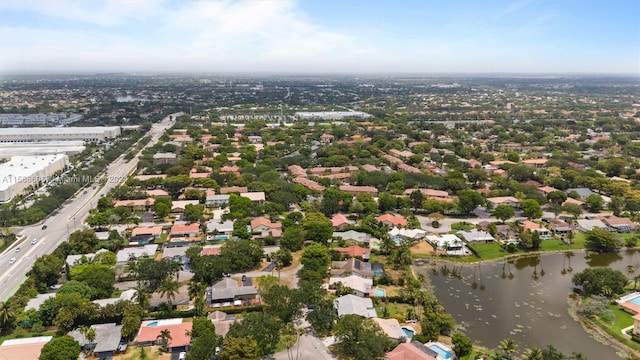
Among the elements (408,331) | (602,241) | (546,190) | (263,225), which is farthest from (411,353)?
(546,190)

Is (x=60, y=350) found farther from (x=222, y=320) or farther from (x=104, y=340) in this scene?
(x=222, y=320)

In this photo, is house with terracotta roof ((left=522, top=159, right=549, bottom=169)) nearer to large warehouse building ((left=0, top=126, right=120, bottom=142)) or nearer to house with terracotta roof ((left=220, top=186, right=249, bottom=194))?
house with terracotta roof ((left=220, top=186, right=249, bottom=194))

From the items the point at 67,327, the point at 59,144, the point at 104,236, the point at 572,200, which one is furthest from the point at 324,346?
the point at 59,144

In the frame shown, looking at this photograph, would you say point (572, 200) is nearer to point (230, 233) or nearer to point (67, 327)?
point (230, 233)

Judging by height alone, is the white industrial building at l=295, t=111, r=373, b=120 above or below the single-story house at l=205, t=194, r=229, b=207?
above

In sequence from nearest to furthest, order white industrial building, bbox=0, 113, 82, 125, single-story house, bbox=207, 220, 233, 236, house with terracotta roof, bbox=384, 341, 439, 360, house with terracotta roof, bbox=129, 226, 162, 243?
house with terracotta roof, bbox=384, 341, 439, 360 < house with terracotta roof, bbox=129, 226, 162, 243 < single-story house, bbox=207, 220, 233, 236 < white industrial building, bbox=0, 113, 82, 125

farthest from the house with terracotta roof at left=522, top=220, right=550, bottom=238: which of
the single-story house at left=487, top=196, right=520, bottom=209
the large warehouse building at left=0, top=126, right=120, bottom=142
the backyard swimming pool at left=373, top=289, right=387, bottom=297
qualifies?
the large warehouse building at left=0, top=126, right=120, bottom=142
